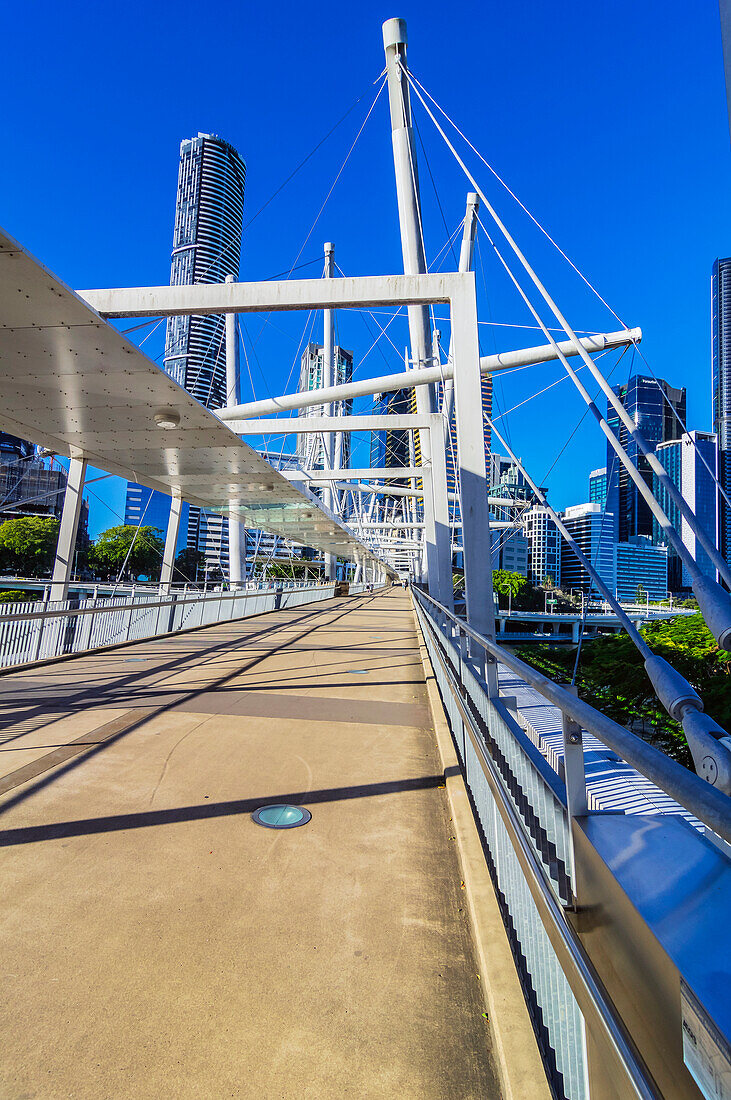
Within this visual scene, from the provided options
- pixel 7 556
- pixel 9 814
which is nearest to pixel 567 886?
pixel 9 814

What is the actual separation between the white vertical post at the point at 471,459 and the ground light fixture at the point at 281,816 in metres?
4.47

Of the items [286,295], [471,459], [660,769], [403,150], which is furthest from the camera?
[403,150]

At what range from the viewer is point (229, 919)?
10.4 ft

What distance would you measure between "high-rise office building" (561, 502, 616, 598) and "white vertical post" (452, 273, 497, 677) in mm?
1365

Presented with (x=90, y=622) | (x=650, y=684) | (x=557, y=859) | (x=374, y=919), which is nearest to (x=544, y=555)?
(x=650, y=684)

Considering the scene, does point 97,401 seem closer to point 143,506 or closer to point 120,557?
point 120,557

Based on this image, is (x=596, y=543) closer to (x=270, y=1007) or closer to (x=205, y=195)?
(x=270, y=1007)

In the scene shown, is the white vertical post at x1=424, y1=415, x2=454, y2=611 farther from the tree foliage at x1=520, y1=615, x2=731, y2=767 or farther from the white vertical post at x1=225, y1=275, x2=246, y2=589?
the white vertical post at x1=225, y1=275, x2=246, y2=589

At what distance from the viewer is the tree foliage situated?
1669 centimetres

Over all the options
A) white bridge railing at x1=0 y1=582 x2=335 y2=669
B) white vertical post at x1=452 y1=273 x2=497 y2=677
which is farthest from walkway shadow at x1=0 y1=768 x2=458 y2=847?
white bridge railing at x1=0 y1=582 x2=335 y2=669

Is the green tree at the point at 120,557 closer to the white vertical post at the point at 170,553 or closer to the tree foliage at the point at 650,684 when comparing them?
the white vertical post at the point at 170,553

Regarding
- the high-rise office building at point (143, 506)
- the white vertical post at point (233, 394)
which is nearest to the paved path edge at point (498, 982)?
the white vertical post at point (233, 394)

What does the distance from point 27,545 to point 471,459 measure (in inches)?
3017

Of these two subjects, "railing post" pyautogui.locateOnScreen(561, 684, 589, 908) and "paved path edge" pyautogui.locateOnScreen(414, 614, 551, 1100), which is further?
"paved path edge" pyautogui.locateOnScreen(414, 614, 551, 1100)
